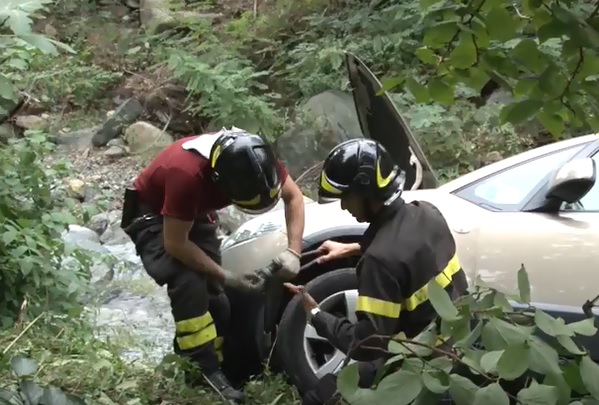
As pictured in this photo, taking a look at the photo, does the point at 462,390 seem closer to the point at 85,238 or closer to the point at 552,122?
the point at 552,122

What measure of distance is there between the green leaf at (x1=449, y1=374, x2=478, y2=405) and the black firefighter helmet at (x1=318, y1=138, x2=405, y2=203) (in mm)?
1800

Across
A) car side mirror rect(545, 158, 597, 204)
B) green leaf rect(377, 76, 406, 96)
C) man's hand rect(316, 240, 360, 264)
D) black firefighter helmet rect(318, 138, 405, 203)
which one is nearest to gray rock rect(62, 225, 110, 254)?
man's hand rect(316, 240, 360, 264)

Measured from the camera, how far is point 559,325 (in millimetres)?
1646

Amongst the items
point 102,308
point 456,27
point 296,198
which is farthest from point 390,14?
point 456,27

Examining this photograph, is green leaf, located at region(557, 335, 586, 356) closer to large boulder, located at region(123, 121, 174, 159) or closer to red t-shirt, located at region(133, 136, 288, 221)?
red t-shirt, located at region(133, 136, 288, 221)

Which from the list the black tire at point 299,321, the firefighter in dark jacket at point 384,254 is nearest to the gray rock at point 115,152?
the black tire at point 299,321

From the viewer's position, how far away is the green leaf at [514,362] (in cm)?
150

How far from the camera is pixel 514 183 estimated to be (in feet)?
15.6

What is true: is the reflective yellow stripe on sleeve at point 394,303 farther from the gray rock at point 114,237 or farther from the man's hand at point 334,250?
the gray rock at point 114,237

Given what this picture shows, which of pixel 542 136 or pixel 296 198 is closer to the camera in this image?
pixel 296 198

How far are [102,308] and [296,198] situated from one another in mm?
2524

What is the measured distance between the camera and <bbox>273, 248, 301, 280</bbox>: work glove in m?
4.45

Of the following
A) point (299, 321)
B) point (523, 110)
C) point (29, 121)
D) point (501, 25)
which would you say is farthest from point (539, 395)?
point (29, 121)

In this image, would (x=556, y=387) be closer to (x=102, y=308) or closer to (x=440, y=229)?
(x=440, y=229)
